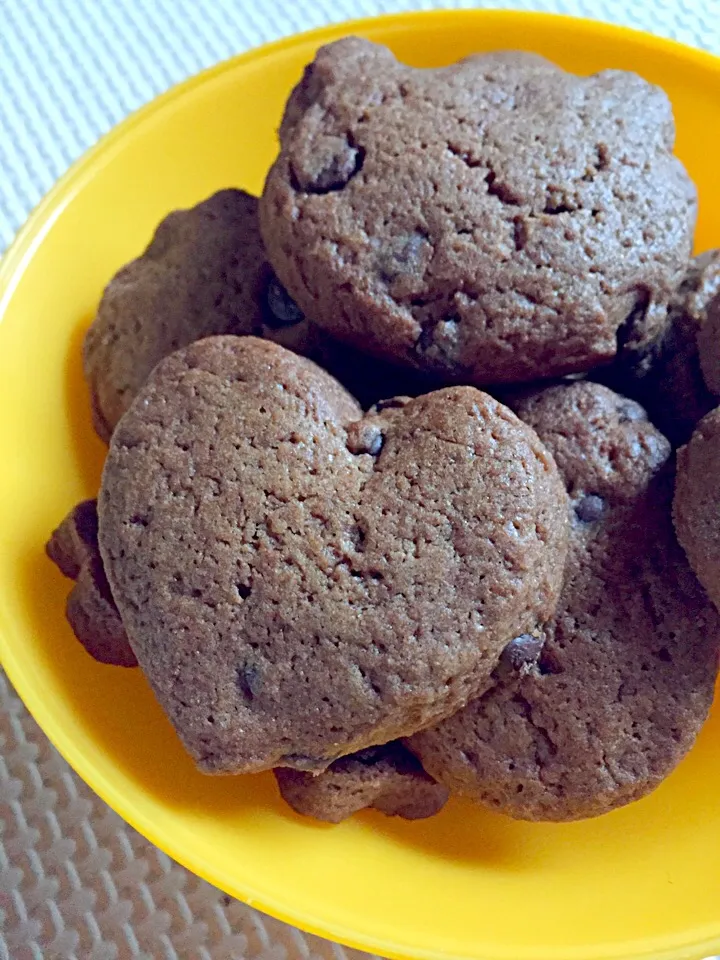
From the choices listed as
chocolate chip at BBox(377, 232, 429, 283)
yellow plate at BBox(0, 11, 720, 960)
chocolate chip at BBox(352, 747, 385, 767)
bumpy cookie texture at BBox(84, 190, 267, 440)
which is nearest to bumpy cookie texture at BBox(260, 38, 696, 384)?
chocolate chip at BBox(377, 232, 429, 283)

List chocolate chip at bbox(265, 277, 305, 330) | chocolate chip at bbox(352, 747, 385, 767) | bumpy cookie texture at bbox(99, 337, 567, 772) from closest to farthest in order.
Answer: bumpy cookie texture at bbox(99, 337, 567, 772), chocolate chip at bbox(352, 747, 385, 767), chocolate chip at bbox(265, 277, 305, 330)

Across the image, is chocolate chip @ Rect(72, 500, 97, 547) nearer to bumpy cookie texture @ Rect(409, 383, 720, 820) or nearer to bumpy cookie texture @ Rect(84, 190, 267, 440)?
bumpy cookie texture @ Rect(84, 190, 267, 440)

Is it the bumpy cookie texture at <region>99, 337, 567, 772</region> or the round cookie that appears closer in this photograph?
the bumpy cookie texture at <region>99, 337, 567, 772</region>

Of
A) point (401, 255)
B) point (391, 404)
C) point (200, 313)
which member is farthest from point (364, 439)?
point (200, 313)

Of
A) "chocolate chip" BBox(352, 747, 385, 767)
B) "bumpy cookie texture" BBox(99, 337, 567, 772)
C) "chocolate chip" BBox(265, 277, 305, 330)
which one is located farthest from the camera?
"chocolate chip" BBox(265, 277, 305, 330)

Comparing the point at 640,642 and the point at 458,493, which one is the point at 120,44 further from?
the point at 640,642

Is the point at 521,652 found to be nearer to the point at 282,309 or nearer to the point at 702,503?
the point at 702,503
